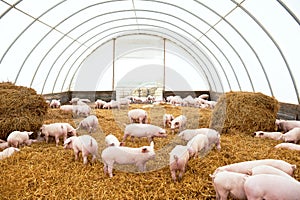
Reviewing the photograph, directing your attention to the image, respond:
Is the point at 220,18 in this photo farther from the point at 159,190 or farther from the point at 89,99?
the point at 89,99

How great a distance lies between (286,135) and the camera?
7.20 meters

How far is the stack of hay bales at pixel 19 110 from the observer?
7.23 meters

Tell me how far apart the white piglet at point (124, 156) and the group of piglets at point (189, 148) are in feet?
1.56

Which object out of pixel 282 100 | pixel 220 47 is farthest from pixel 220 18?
pixel 282 100

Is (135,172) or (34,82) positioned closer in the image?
(135,172)

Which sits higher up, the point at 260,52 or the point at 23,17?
the point at 23,17

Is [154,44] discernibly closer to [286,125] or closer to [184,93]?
[184,93]

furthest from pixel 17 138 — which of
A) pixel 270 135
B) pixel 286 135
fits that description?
pixel 286 135

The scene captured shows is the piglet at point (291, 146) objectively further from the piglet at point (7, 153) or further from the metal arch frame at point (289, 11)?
the piglet at point (7, 153)

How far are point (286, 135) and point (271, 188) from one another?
14.6 ft

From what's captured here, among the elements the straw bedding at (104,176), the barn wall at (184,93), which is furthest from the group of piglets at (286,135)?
the barn wall at (184,93)

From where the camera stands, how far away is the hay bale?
848cm

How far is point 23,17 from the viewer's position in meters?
9.23

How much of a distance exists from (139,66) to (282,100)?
43.2 ft
